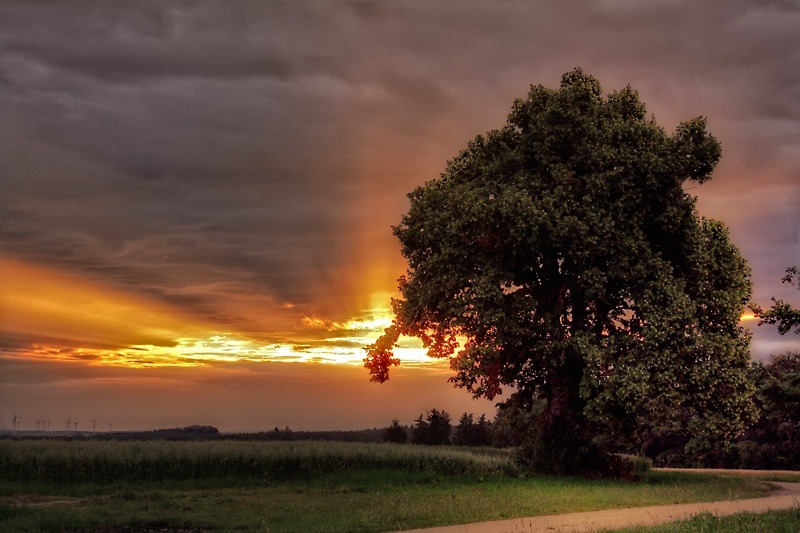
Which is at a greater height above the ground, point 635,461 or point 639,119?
point 639,119

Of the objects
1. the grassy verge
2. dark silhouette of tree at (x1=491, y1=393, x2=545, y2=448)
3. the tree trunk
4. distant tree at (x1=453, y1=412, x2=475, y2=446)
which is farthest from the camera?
distant tree at (x1=453, y1=412, x2=475, y2=446)

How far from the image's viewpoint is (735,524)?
1770cm

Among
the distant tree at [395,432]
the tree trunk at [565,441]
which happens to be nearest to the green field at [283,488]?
the tree trunk at [565,441]

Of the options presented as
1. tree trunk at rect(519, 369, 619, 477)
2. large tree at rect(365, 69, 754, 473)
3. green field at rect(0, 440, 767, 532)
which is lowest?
green field at rect(0, 440, 767, 532)

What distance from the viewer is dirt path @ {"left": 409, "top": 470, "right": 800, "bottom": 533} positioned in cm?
1759

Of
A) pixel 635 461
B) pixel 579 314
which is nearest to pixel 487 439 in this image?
pixel 635 461

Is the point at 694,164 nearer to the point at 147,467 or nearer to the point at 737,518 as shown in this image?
the point at 737,518

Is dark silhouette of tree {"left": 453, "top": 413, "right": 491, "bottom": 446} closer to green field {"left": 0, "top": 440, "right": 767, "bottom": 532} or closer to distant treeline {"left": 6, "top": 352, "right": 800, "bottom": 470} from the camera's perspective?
distant treeline {"left": 6, "top": 352, "right": 800, "bottom": 470}

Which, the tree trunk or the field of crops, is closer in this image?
the field of crops

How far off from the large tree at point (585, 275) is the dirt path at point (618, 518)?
5.98 metres

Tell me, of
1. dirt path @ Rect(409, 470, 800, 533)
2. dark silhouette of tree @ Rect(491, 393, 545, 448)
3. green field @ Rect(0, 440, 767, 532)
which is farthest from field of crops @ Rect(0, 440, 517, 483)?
dirt path @ Rect(409, 470, 800, 533)

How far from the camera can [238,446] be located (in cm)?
3203

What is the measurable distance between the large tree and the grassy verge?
9835mm

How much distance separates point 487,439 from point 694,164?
33.5 metres
